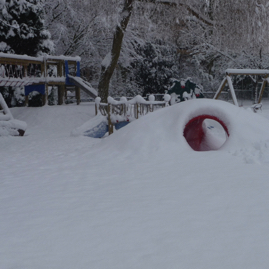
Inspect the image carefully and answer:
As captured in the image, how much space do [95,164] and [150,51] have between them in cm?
1683

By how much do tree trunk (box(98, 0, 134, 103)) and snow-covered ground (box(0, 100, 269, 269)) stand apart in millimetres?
6672

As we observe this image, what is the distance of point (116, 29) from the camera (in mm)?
12742

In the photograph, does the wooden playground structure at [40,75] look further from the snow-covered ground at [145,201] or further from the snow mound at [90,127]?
the snow-covered ground at [145,201]

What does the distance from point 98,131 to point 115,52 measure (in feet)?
13.9

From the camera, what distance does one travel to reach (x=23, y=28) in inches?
601

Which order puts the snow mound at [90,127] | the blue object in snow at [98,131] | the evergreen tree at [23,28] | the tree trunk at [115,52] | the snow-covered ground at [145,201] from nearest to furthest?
the snow-covered ground at [145,201], the snow mound at [90,127], the blue object in snow at [98,131], the tree trunk at [115,52], the evergreen tree at [23,28]

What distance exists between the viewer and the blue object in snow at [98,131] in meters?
10.0

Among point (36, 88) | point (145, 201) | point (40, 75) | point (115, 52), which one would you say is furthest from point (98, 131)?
point (145, 201)

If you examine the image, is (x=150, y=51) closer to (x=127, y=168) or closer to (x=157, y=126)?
(x=157, y=126)

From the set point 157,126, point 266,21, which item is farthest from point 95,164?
point 266,21

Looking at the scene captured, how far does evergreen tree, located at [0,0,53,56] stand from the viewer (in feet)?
48.4

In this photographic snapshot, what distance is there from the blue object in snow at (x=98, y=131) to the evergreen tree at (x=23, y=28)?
23.6 feet

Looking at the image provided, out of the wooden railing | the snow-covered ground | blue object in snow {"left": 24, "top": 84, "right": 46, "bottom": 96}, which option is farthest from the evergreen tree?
the snow-covered ground

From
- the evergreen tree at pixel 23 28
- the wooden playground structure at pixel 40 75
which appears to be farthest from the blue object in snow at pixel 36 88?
the evergreen tree at pixel 23 28
